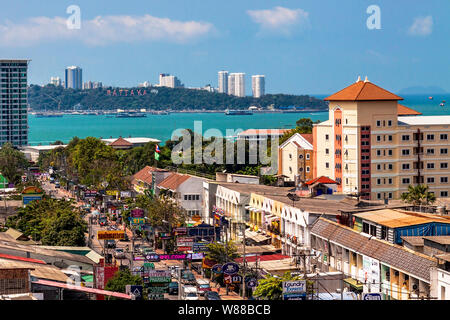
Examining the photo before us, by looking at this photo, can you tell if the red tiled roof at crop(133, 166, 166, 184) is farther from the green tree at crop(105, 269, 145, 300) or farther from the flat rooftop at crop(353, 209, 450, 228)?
the green tree at crop(105, 269, 145, 300)

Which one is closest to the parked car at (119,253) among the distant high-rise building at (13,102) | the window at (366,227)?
the window at (366,227)

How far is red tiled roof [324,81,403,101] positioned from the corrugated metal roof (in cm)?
2820

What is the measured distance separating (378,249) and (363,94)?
34747 millimetres

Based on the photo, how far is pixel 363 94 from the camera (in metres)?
59.8

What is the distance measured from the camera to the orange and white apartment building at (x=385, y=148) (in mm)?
59688

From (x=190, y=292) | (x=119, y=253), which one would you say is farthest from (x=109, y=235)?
(x=190, y=292)

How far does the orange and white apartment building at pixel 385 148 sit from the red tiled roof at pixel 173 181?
43.7ft

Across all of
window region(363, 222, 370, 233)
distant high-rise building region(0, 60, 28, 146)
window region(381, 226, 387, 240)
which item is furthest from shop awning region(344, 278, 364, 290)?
distant high-rise building region(0, 60, 28, 146)

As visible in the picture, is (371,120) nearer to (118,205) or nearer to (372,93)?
(372,93)

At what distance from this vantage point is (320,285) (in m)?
27.3

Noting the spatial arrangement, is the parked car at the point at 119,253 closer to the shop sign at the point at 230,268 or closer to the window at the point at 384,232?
the shop sign at the point at 230,268

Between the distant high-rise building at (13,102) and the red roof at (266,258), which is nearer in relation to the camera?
the red roof at (266,258)

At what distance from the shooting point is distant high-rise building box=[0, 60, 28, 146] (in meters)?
133

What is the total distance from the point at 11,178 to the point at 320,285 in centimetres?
5844
